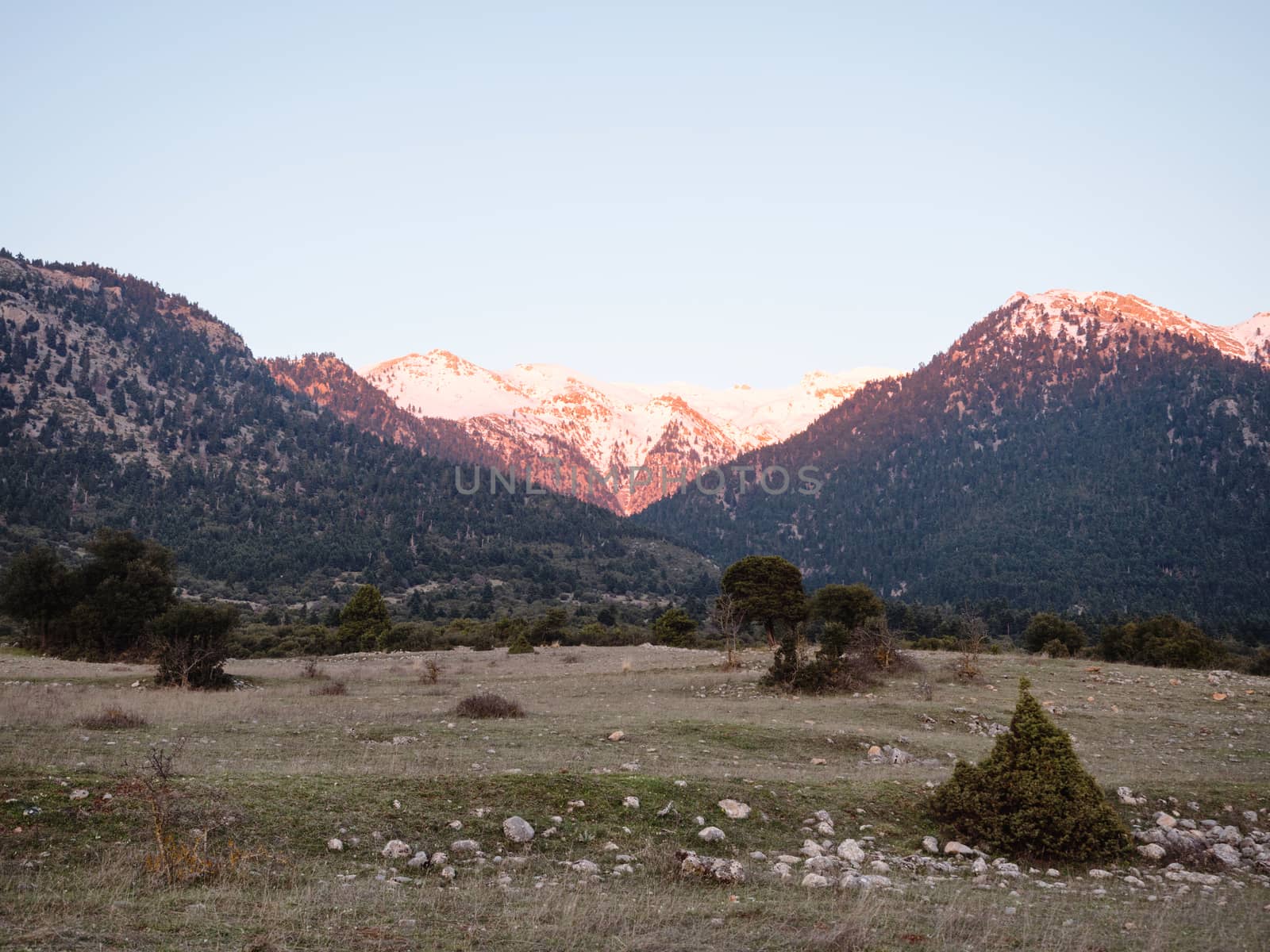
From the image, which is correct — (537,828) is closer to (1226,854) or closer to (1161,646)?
(1226,854)

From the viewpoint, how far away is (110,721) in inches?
696

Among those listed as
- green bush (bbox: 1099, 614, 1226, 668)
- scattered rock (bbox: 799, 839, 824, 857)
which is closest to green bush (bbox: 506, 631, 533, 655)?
green bush (bbox: 1099, 614, 1226, 668)

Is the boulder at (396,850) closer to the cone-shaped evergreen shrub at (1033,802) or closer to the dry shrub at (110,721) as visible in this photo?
Result: the cone-shaped evergreen shrub at (1033,802)

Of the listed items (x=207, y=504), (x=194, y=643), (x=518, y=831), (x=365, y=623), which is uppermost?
(x=207, y=504)

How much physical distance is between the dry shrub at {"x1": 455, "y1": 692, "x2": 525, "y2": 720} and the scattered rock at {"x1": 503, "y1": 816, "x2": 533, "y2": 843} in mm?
11292

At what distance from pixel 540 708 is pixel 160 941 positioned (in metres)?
18.2

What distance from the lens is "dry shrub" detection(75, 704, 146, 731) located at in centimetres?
1738

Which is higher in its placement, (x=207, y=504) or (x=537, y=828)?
(x=207, y=504)

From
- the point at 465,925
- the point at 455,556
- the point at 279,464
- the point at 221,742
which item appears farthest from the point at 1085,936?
the point at 279,464

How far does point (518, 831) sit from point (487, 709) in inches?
473

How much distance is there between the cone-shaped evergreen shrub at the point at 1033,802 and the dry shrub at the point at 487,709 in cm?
1232

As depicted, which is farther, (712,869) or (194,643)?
(194,643)

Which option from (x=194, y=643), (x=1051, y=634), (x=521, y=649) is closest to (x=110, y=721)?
(x=194, y=643)

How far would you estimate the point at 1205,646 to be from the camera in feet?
155
